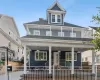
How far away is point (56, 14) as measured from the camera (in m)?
28.5

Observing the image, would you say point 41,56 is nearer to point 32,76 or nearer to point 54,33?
point 54,33

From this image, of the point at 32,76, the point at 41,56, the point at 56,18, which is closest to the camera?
the point at 32,76

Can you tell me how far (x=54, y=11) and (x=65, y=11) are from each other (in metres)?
1.51

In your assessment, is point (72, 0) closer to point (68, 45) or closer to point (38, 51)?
point (68, 45)

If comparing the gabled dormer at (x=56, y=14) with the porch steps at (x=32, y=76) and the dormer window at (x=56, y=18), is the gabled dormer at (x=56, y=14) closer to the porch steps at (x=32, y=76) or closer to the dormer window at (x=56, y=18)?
the dormer window at (x=56, y=18)

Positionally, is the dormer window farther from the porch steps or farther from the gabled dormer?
the porch steps

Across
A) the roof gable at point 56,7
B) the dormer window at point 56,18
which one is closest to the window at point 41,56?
the dormer window at point 56,18

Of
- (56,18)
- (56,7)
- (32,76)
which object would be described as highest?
(56,7)

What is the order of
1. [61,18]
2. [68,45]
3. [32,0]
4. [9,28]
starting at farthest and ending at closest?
1. [9,28]
2. [61,18]
3. [32,0]
4. [68,45]

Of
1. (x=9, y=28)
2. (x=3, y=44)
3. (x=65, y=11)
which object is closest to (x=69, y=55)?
(x=65, y=11)

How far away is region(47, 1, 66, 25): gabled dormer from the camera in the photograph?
2822 cm

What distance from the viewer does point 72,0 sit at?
21.8m

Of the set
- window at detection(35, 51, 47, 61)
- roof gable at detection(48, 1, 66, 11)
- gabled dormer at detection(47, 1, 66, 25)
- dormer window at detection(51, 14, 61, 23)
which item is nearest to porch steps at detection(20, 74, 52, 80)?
window at detection(35, 51, 47, 61)

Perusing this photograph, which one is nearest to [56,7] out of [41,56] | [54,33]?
[54,33]
